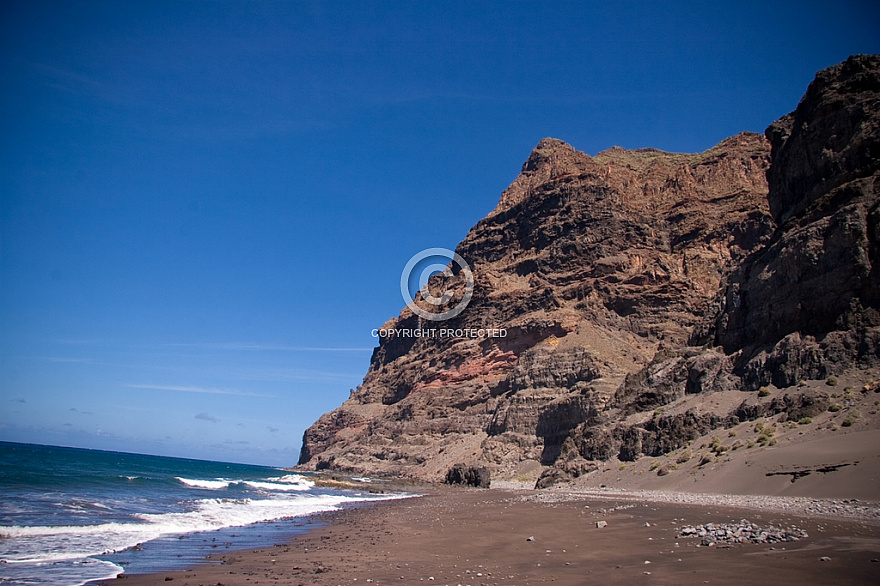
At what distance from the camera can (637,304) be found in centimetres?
8969

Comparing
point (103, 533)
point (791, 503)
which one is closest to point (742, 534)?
point (791, 503)

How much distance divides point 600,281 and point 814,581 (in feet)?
290

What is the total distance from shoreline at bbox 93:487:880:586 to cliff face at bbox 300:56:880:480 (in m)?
19.4

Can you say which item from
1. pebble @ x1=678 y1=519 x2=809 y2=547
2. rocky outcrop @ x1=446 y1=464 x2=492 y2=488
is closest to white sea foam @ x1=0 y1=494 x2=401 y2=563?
pebble @ x1=678 y1=519 x2=809 y2=547

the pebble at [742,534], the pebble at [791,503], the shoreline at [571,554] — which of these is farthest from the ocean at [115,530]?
the pebble at [791,503]

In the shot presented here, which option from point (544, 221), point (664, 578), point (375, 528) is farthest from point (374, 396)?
point (664, 578)

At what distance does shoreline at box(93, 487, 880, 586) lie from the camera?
9.37 meters

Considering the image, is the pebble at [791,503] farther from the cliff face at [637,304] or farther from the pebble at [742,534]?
the cliff face at [637,304]

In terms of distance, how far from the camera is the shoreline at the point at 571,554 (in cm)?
937

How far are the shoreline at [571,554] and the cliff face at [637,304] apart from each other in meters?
19.4

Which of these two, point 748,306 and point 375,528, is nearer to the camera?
point 375,528

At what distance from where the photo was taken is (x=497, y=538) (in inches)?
624

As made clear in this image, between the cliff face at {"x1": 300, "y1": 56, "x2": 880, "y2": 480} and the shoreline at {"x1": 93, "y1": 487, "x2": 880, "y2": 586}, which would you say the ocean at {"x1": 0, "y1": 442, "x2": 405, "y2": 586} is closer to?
the shoreline at {"x1": 93, "y1": 487, "x2": 880, "y2": 586}

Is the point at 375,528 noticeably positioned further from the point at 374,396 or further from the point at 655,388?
the point at 374,396
